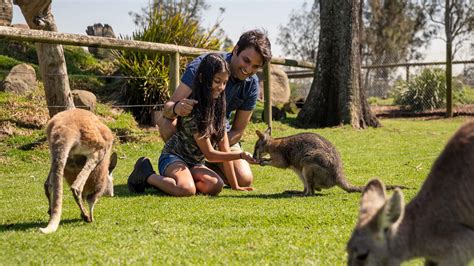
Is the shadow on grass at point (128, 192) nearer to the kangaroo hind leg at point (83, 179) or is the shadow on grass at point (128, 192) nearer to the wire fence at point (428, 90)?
the kangaroo hind leg at point (83, 179)

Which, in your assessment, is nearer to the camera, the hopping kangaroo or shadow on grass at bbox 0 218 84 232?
the hopping kangaroo

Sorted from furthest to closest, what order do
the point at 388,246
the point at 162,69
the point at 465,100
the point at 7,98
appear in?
1. the point at 465,100
2. the point at 162,69
3. the point at 7,98
4. the point at 388,246

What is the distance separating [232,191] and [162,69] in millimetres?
5542

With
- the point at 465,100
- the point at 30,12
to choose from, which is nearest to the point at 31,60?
the point at 30,12

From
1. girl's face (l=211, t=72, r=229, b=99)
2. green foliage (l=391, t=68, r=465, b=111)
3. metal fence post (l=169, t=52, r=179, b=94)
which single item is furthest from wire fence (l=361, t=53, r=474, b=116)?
girl's face (l=211, t=72, r=229, b=99)

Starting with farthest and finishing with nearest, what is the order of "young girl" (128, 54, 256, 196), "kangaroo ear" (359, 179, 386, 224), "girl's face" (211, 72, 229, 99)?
"young girl" (128, 54, 256, 196)
"girl's face" (211, 72, 229, 99)
"kangaroo ear" (359, 179, 386, 224)

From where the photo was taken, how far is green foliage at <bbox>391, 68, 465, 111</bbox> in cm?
1789

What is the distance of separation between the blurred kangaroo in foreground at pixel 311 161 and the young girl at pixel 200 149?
52cm

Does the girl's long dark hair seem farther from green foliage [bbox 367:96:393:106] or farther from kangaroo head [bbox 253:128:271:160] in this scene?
green foliage [bbox 367:96:393:106]

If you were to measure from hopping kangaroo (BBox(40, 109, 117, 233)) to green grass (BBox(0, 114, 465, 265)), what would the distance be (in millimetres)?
205

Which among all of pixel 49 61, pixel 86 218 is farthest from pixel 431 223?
pixel 49 61

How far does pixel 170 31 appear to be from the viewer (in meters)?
11.7

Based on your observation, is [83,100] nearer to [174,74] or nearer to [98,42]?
[174,74]

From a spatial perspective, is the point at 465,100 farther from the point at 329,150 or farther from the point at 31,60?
the point at 329,150
